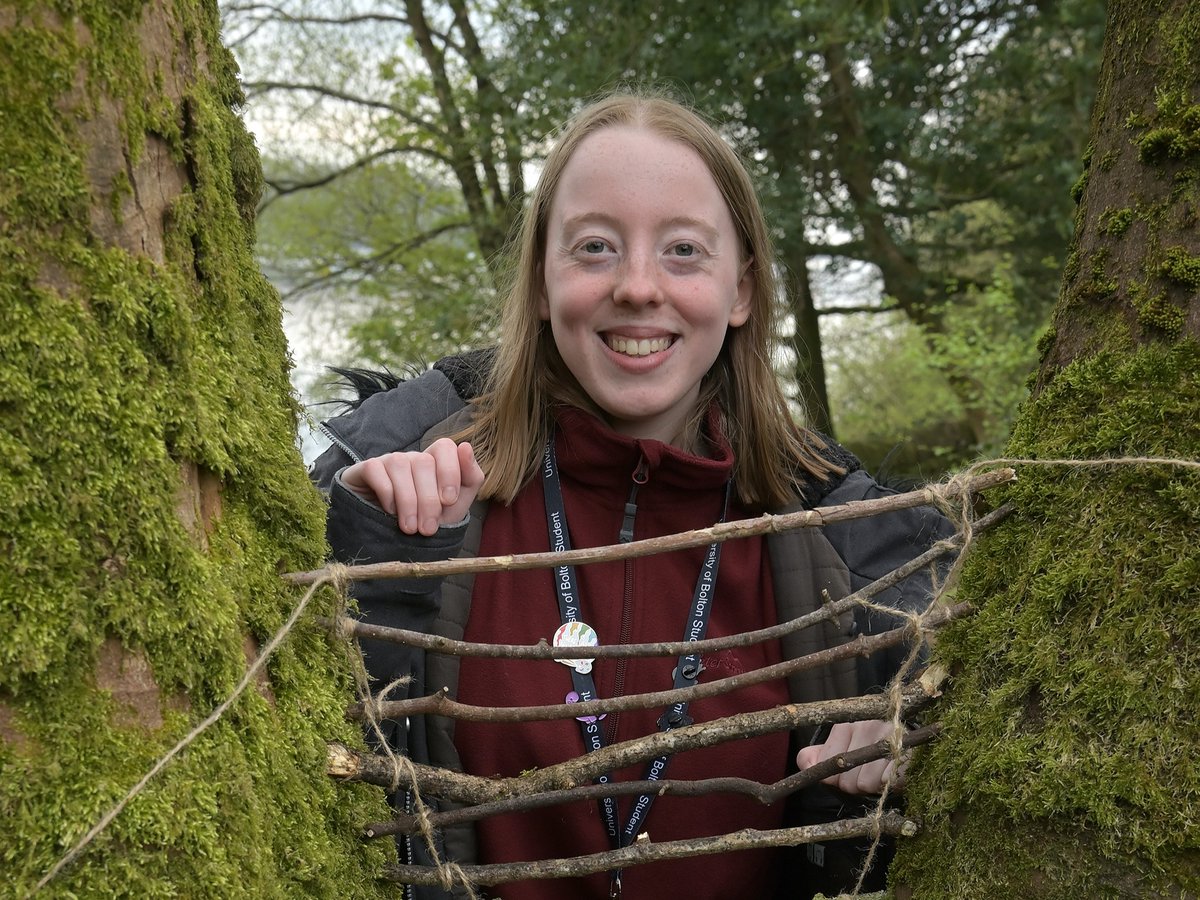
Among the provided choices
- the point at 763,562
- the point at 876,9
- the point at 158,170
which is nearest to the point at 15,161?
the point at 158,170

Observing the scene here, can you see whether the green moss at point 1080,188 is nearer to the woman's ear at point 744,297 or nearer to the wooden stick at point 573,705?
the wooden stick at point 573,705

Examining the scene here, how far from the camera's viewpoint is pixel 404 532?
6.10 feet

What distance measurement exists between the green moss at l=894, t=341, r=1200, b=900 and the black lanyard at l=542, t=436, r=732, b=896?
27.0 inches

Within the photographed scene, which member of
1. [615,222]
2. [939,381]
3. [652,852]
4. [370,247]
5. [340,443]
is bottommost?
[652,852]

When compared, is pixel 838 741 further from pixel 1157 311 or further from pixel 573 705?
Answer: pixel 1157 311

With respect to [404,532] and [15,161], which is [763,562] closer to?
[404,532]

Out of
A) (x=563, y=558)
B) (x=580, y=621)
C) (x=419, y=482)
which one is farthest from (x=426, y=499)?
(x=580, y=621)

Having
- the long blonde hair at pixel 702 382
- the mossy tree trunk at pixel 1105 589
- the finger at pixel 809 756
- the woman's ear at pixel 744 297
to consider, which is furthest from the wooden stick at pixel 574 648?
the woman's ear at pixel 744 297

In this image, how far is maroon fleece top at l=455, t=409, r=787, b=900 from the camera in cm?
227

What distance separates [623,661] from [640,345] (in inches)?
29.6

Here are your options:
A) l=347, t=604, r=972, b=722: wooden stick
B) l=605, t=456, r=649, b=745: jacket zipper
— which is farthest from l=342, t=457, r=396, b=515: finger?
l=605, t=456, r=649, b=745: jacket zipper

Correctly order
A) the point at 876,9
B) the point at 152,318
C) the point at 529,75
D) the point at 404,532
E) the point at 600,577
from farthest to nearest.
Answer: the point at 529,75 → the point at 876,9 → the point at 600,577 → the point at 404,532 → the point at 152,318

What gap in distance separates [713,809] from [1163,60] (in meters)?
1.70

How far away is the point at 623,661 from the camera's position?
235cm
